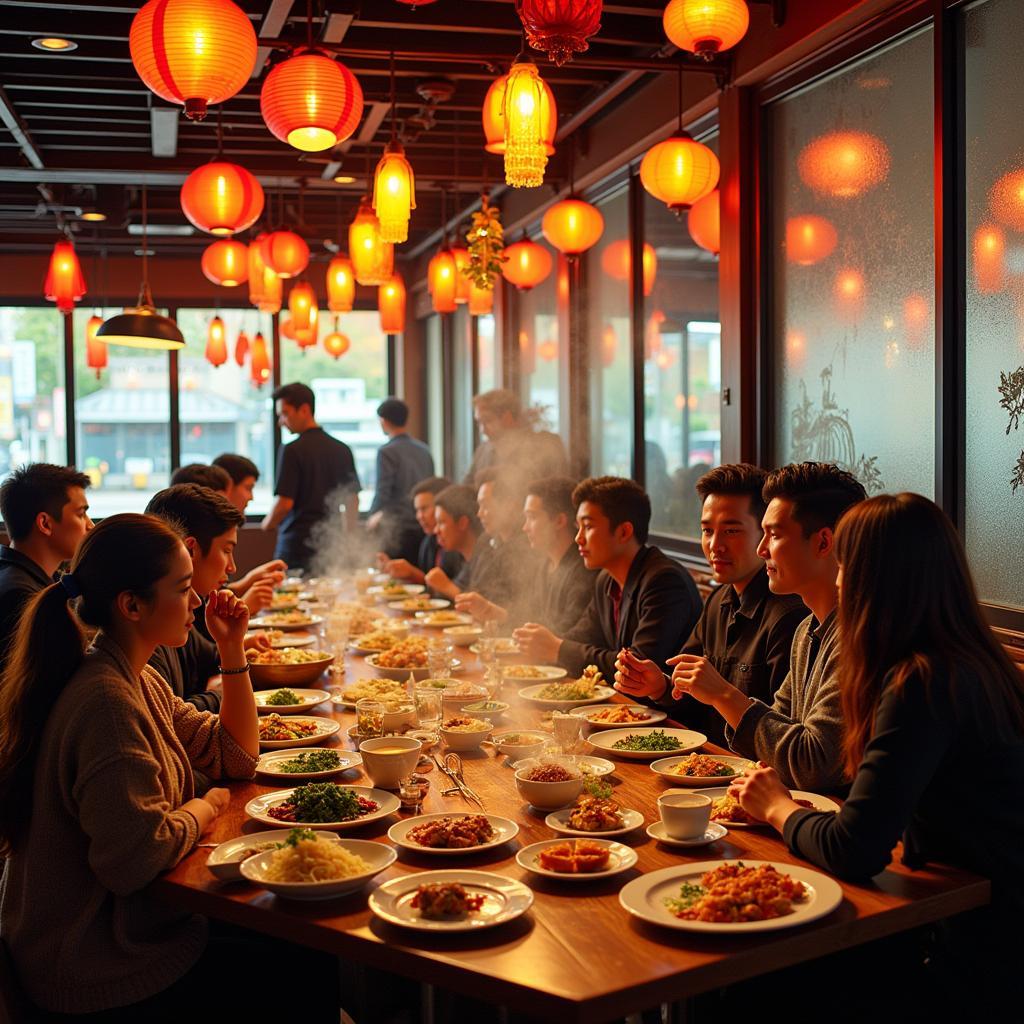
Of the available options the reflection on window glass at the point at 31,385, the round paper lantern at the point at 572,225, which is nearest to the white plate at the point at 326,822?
the round paper lantern at the point at 572,225

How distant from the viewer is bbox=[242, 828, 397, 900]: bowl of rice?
1.69m

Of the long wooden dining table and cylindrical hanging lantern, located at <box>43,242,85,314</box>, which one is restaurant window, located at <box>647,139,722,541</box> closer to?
the long wooden dining table

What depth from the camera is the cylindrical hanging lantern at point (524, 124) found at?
9.90 feet

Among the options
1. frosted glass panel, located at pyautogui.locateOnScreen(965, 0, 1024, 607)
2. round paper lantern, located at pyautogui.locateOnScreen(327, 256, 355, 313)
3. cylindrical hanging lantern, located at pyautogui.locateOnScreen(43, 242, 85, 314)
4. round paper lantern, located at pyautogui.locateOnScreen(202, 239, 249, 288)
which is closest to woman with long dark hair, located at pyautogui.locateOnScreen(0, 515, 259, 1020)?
frosted glass panel, located at pyautogui.locateOnScreen(965, 0, 1024, 607)

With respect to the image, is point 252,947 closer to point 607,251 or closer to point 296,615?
point 296,615

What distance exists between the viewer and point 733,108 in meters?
4.50

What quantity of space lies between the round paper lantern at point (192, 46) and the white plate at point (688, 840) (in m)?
2.24

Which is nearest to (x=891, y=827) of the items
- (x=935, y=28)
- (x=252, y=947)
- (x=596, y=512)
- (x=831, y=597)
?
(x=831, y=597)

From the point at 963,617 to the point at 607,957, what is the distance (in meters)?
0.82

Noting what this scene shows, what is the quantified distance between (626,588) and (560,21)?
1775 millimetres

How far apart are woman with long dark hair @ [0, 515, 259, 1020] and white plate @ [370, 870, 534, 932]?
1.36 feet

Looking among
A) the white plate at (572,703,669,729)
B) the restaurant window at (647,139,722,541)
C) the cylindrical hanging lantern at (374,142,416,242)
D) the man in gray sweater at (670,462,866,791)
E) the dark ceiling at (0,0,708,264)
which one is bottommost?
the white plate at (572,703,669,729)

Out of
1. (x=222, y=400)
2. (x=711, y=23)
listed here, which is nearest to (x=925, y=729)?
(x=711, y=23)

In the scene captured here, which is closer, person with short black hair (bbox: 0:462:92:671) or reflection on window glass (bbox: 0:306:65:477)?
person with short black hair (bbox: 0:462:92:671)
